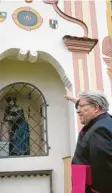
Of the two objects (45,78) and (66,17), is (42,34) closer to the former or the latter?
(66,17)

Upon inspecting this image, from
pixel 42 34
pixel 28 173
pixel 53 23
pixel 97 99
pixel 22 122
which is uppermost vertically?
pixel 53 23

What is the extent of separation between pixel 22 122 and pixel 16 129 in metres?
0.13

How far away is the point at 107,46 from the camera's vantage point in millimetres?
5188

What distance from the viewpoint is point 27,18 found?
4746 mm

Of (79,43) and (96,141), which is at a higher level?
(79,43)

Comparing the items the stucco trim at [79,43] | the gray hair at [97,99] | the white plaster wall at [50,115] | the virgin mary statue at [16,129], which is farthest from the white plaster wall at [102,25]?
the gray hair at [97,99]

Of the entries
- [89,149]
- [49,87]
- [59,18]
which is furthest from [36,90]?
[89,149]

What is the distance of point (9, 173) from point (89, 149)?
3112mm

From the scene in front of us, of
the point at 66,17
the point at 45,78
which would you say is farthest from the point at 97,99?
the point at 45,78

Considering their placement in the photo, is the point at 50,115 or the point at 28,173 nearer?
the point at 28,173

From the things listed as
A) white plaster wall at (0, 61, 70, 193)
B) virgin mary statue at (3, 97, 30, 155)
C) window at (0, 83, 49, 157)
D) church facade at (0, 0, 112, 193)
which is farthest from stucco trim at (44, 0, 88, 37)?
virgin mary statue at (3, 97, 30, 155)

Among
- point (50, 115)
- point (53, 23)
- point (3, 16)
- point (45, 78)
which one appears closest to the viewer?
point (3, 16)

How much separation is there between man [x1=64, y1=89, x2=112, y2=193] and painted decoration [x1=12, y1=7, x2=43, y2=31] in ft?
9.51

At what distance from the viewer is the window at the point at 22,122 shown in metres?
5.07
